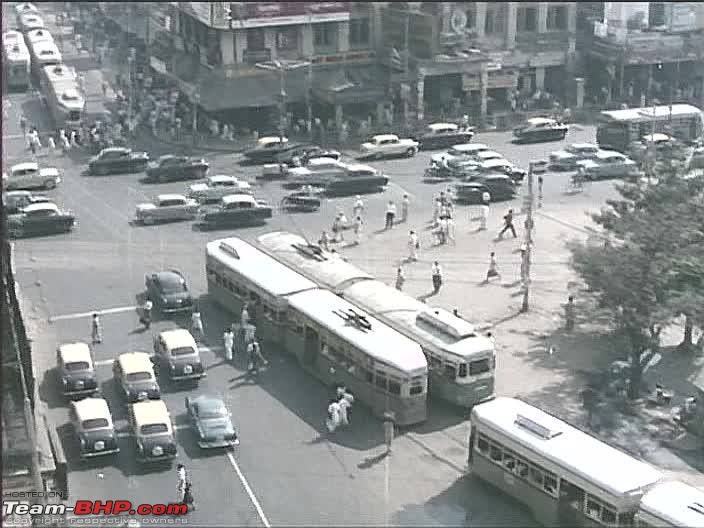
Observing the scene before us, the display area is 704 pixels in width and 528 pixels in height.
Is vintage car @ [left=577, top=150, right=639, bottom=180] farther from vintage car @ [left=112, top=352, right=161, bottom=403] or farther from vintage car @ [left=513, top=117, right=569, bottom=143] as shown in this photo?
vintage car @ [left=112, top=352, right=161, bottom=403]

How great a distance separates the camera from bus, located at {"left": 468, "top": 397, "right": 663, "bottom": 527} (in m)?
24.9

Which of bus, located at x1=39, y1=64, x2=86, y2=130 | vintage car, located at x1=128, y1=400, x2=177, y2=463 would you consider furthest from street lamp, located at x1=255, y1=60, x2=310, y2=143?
vintage car, located at x1=128, y1=400, x2=177, y2=463

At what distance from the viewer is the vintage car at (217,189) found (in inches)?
1953

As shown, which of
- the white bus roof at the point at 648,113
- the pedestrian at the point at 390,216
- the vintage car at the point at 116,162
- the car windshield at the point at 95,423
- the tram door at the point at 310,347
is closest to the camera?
the car windshield at the point at 95,423

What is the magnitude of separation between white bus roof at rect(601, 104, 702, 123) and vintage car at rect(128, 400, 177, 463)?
112 feet

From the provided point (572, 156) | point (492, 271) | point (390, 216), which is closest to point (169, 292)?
point (492, 271)

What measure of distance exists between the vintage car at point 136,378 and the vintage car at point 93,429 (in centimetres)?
146

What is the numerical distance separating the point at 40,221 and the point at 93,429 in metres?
18.4

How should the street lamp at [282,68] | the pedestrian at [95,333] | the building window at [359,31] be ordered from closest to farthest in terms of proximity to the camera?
the pedestrian at [95,333] < the street lamp at [282,68] < the building window at [359,31]

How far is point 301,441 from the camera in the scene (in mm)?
30359

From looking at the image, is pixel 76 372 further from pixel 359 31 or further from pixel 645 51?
pixel 645 51

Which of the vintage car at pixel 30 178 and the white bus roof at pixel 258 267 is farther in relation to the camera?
the vintage car at pixel 30 178

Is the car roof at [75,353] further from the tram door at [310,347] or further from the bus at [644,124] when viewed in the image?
the bus at [644,124]

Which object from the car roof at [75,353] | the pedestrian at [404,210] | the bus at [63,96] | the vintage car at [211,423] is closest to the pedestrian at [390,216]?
the pedestrian at [404,210]
